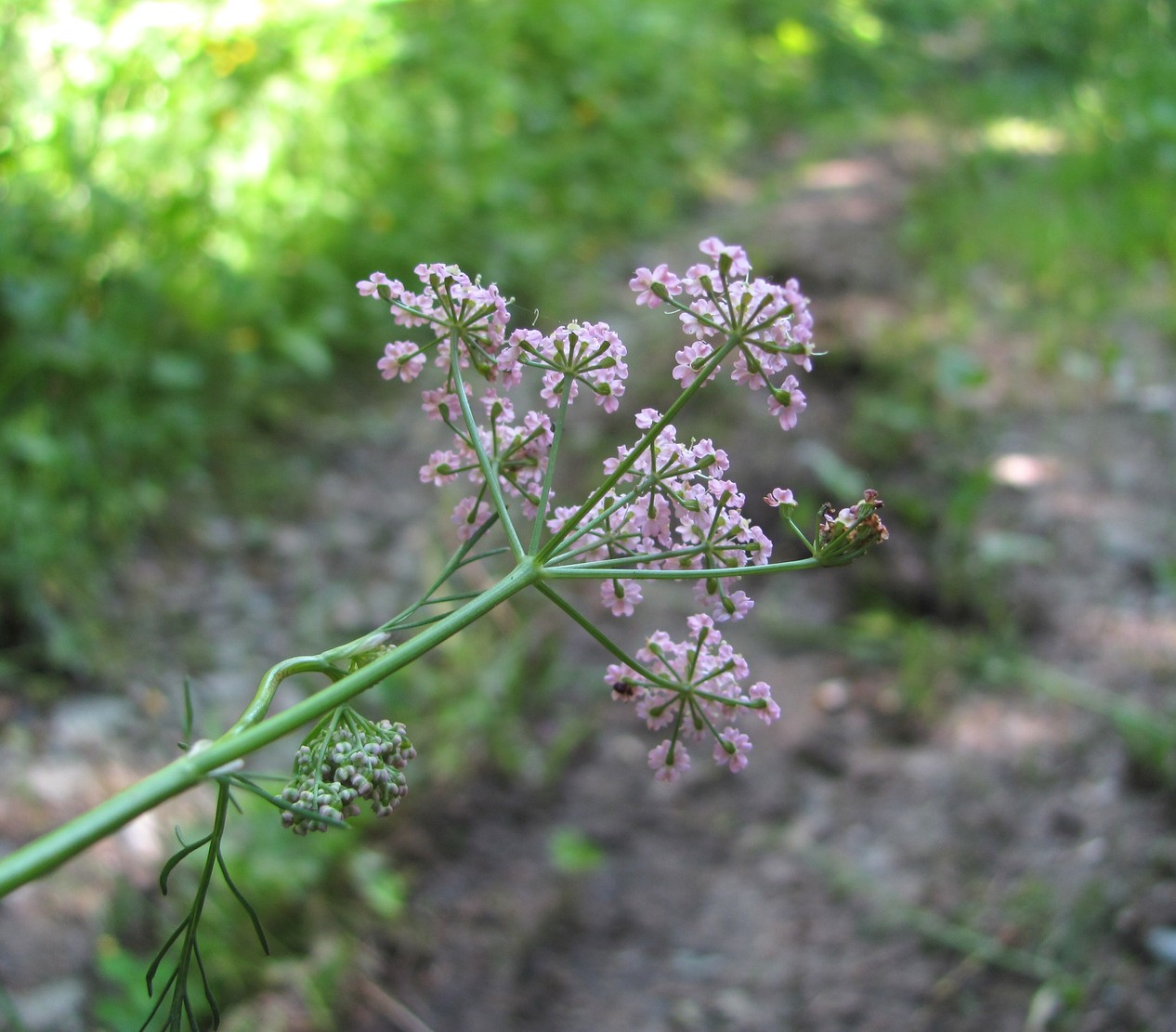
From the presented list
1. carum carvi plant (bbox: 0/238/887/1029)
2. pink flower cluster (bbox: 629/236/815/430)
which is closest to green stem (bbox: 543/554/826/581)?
carum carvi plant (bbox: 0/238/887/1029)

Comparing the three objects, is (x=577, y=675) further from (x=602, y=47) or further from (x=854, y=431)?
(x=602, y=47)

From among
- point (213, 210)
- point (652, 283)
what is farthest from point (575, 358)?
point (213, 210)

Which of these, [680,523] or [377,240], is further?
[377,240]

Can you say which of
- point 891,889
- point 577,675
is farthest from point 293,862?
point 891,889

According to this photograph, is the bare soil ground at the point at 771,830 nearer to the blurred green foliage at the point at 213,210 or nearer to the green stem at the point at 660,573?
the blurred green foliage at the point at 213,210

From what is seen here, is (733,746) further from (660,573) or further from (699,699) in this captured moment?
(660,573)

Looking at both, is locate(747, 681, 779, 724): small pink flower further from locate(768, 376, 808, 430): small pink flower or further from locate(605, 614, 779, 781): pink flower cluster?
locate(768, 376, 808, 430): small pink flower

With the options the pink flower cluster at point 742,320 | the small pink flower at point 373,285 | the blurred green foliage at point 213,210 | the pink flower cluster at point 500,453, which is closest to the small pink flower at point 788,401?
the pink flower cluster at point 742,320
